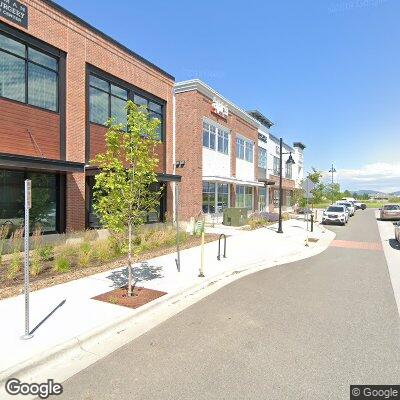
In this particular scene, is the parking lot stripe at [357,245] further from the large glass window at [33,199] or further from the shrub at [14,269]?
the shrub at [14,269]

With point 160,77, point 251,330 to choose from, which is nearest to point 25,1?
point 160,77

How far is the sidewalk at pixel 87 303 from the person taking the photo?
14.5 ft

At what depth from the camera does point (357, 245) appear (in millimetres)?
15609

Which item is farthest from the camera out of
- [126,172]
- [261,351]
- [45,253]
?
[45,253]

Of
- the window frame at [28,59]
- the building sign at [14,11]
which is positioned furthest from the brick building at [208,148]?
the building sign at [14,11]

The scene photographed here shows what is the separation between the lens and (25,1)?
11.5 metres

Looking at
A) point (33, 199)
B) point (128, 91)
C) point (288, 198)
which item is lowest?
point (33, 199)

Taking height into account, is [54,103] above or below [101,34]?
below

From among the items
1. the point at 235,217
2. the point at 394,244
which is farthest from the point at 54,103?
the point at 394,244

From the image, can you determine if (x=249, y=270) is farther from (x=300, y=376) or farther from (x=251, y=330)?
(x=300, y=376)

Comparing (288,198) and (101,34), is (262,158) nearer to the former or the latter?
(288,198)

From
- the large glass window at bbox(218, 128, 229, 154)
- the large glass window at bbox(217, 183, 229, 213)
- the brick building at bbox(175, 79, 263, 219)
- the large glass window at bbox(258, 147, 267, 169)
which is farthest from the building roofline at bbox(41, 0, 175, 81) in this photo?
the large glass window at bbox(258, 147, 267, 169)

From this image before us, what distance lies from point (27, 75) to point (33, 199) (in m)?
4.61

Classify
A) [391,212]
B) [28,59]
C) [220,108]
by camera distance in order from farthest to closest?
[391,212] < [220,108] < [28,59]
